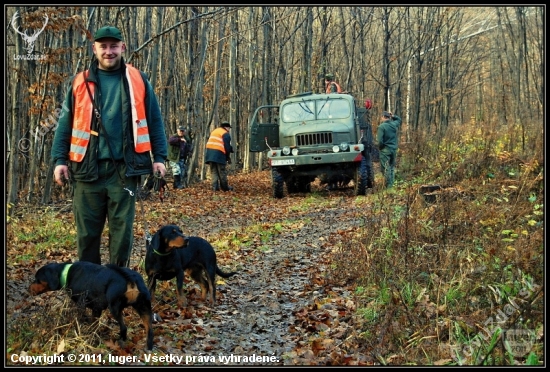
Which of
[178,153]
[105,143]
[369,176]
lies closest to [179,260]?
[105,143]

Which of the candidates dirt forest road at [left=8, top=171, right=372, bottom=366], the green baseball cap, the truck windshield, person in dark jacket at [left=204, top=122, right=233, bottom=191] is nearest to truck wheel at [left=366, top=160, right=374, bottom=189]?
the truck windshield

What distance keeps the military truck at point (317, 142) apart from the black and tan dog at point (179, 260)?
859cm

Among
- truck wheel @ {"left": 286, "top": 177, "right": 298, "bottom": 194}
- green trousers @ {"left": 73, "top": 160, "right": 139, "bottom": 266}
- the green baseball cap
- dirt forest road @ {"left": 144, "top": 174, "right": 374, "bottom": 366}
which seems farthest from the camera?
truck wheel @ {"left": 286, "top": 177, "right": 298, "bottom": 194}

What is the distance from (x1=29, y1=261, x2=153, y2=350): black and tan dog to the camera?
4.10 metres

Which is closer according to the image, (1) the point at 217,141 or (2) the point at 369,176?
(2) the point at 369,176

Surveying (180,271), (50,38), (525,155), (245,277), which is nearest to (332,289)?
(245,277)

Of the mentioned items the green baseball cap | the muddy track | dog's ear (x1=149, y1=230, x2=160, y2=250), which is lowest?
the muddy track

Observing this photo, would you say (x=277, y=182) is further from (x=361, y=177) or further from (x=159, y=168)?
(x=159, y=168)

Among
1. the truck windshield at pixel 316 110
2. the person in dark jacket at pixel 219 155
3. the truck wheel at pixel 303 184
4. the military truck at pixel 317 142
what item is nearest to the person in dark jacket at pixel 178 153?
the person in dark jacket at pixel 219 155

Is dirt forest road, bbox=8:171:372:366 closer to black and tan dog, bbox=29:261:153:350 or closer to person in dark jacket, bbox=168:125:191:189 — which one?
black and tan dog, bbox=29:261:153:350

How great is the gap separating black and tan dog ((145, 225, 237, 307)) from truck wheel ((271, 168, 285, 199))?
29.3ft

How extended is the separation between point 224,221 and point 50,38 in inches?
208

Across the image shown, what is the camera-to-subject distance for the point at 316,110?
50.4ft

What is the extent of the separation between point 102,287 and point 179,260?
46.1 inches
